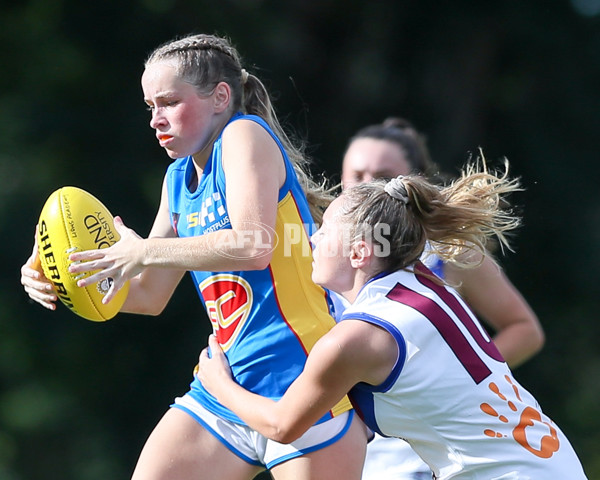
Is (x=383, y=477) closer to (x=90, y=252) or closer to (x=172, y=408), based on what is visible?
(x=172, y=408)

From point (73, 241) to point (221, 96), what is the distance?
0.53 meters

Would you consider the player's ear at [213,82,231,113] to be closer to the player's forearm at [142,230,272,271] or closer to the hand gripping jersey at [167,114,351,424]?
the hand gripping jersey at [167,114,351,424]

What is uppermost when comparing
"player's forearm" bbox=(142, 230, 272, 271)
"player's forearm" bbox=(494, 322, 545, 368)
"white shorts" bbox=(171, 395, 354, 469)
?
"player's forearm" bbox=(142, 230, 272, 271)

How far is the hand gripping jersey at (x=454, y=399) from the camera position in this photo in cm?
188

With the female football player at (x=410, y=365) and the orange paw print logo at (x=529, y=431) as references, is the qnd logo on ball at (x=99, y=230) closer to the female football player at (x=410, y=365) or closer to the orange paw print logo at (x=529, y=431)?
the female football player at (x=410, y=365)

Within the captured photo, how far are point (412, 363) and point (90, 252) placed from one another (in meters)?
0.83

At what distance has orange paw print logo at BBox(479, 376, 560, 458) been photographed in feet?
6.23

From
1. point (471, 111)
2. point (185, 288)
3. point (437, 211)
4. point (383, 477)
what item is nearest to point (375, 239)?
point (437, 211)

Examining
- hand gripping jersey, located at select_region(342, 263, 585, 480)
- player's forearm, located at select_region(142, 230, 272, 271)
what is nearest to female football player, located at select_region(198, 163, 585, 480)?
hand gripping jersey, located at select_region(342, 263, 585, 480)

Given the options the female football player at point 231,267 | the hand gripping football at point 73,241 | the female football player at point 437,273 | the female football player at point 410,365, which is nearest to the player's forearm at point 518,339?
the female football player at point 437,273

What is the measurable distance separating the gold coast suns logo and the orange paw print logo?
27.3 inches

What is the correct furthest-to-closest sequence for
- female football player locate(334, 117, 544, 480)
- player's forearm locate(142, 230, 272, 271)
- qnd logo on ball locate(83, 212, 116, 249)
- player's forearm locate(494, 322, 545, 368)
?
player's forearm locate(494, 322, 545, 368) < female football player locate(334, 117, 544, 480) < qnd logo on ball locate(83, 212, 116, 249) < player's forearm locate(142, 230, 272, 271)

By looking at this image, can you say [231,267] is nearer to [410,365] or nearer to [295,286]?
[295,286]

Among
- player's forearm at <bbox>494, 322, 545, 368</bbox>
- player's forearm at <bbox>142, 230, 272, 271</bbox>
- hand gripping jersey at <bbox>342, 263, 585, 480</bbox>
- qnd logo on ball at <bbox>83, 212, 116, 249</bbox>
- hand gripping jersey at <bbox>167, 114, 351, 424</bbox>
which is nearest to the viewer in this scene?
hand gripping jersey at <bbox>342, 263, 585, 480</bbox>
